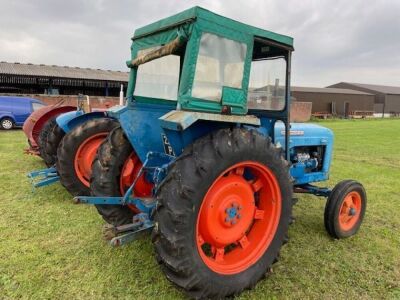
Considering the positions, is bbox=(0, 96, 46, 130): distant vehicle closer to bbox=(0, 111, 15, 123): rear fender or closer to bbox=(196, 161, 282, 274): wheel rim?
bbox=(0, 111, 15, 123): rear fender

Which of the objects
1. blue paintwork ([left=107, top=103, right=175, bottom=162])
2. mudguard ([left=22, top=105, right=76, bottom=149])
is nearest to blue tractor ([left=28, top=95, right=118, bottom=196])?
blue paintwork ([left=107, top=103, right=175, bottom=162])

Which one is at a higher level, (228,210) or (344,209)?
(228,210)

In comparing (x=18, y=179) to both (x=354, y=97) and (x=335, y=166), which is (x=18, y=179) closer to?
(x=335, y=166)

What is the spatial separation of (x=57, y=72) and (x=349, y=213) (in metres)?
25.5

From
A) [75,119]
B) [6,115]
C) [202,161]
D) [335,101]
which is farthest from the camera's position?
[335,101]

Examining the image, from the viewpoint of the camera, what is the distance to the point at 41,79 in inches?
999

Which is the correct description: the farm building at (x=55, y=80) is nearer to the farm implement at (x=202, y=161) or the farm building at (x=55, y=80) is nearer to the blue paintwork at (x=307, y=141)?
the blue paintwork at (x=307, y=141)

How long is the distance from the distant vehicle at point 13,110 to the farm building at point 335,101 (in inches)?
1164

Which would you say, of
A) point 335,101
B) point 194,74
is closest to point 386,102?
point 335,101

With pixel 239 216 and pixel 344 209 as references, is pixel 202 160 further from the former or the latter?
pixel 344 209

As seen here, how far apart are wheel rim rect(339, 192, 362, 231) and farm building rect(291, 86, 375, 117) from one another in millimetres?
36495

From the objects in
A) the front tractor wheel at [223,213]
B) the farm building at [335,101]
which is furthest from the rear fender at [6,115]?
the farm building at [335,101]

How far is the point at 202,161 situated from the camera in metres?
2.33

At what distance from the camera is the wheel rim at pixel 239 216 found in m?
2.61
